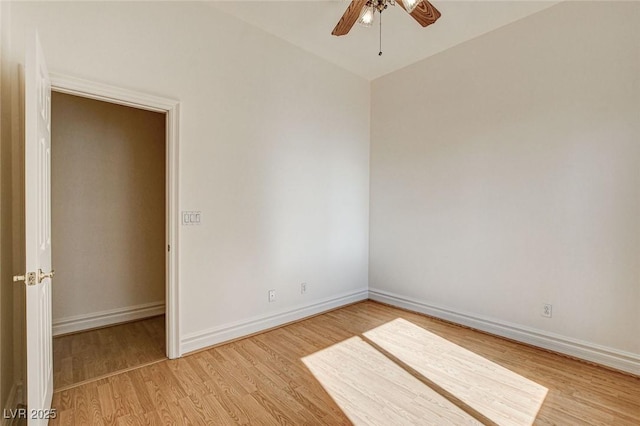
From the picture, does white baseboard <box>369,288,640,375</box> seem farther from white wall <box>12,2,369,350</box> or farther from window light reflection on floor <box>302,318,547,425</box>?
white wall <box>12,2,369,350</box>

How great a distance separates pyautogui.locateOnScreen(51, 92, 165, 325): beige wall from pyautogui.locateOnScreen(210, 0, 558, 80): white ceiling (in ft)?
5.74

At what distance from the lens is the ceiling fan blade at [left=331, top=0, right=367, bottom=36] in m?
2.13

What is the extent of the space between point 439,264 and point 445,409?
1838 millimetres

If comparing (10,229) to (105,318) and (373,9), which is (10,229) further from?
(373,9)

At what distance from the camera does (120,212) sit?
3.48 meters

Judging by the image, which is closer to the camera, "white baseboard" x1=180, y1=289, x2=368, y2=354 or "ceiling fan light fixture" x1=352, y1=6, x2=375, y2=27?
"ceiling fan light fixture" x1=352, y1=6, x2=375, y2=27

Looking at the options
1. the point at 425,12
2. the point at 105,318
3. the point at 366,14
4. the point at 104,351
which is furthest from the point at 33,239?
the point at 425,12

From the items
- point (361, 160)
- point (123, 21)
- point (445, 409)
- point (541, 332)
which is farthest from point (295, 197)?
point (541, 332)

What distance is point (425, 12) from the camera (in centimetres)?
222

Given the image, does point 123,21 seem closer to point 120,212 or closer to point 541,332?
point 120,212

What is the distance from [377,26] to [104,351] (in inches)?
156

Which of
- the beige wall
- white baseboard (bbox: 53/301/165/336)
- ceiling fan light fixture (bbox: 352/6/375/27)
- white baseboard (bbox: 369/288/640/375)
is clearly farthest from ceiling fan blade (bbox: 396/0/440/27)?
white baseboard (bbox: 53/301/165/336)

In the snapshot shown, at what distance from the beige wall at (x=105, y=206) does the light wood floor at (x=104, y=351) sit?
337 mm

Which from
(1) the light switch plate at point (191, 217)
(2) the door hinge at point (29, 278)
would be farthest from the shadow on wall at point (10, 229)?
(1) the light switch plate at point (191, 217)
